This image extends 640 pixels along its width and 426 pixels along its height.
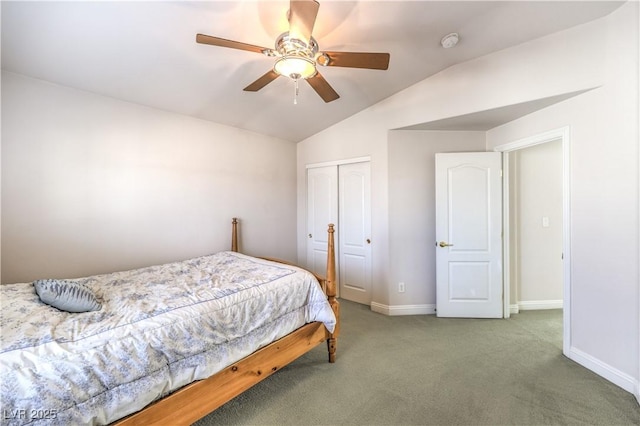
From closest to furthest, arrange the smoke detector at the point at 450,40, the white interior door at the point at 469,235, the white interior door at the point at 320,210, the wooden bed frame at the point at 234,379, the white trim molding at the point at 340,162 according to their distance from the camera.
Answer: the wooden bed frame at the point at 234,379 → the smoke detector at the point at 450,40 → the white interior door at the point at 469,235 → the white trim molding at the point at 340,162 → the white interior door at the point at 320,210

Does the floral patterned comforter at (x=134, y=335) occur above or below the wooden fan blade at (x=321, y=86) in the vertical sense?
below

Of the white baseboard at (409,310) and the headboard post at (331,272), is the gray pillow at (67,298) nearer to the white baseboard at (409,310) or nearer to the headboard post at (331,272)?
the headboard post at (331,272)

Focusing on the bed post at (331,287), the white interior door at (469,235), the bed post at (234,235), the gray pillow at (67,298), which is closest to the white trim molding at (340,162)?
the white interior door at (469,235)

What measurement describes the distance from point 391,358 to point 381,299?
1138 millimetres

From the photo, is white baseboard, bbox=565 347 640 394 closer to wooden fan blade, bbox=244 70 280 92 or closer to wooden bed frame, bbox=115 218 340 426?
wooden bed frame, bbox=115 218 340 426

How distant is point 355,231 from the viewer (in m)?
3.93

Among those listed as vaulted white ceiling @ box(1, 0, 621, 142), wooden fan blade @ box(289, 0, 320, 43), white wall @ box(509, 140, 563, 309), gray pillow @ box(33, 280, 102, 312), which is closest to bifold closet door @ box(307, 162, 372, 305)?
vaulted white ceiling @ box(1, 0, 621, 142)

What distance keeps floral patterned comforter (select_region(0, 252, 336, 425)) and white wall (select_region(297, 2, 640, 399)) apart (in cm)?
217

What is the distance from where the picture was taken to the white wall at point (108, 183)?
2195mm

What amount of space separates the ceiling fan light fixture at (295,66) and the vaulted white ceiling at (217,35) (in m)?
0.46

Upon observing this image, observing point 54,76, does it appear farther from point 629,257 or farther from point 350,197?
point 629,257

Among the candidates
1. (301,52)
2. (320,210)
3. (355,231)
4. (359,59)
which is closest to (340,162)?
(320,210)

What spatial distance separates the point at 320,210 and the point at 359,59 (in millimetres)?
2666

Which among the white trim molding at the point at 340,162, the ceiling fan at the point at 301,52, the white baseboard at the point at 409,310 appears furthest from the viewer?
the white trim molding at the point at 340,162
